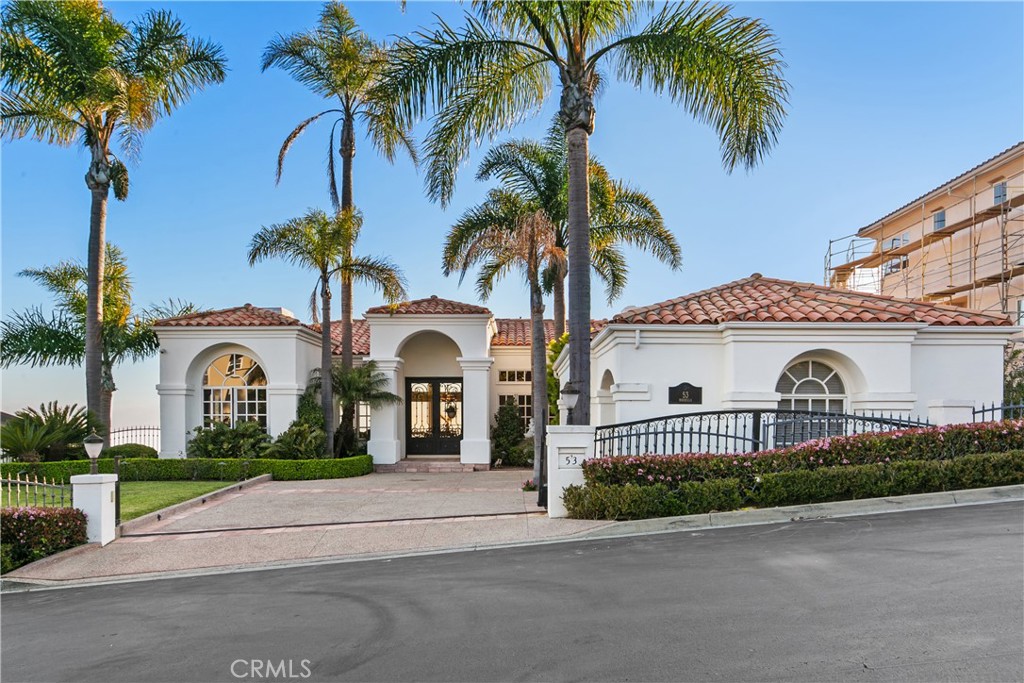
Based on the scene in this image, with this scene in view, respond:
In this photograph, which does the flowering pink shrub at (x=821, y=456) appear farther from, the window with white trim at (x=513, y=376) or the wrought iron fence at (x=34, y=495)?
the window with white trim at (x=513, y=376)

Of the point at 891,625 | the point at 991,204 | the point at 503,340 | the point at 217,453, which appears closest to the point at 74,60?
the point at 217,453

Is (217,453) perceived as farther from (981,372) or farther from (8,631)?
(981,372)

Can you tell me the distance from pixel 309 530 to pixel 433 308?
11.3 m

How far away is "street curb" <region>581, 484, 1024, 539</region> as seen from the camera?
9070 millimetres

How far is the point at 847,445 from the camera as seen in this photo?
32.9 feet

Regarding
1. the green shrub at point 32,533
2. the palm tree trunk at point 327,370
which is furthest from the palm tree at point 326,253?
the green shrub at point 32,533

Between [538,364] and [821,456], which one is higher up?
[538,364]

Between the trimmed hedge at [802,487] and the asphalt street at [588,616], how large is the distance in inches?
53.3

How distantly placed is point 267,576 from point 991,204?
26.4 m

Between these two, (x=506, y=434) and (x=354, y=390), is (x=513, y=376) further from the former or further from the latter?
(x=354, y=390)

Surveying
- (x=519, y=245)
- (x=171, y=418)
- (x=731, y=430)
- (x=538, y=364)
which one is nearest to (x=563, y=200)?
(x=519, y=245)

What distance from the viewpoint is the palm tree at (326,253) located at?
1859 centimetres

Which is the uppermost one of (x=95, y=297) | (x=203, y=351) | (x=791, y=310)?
(x=95, y=297)

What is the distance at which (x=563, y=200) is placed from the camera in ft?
48.5
